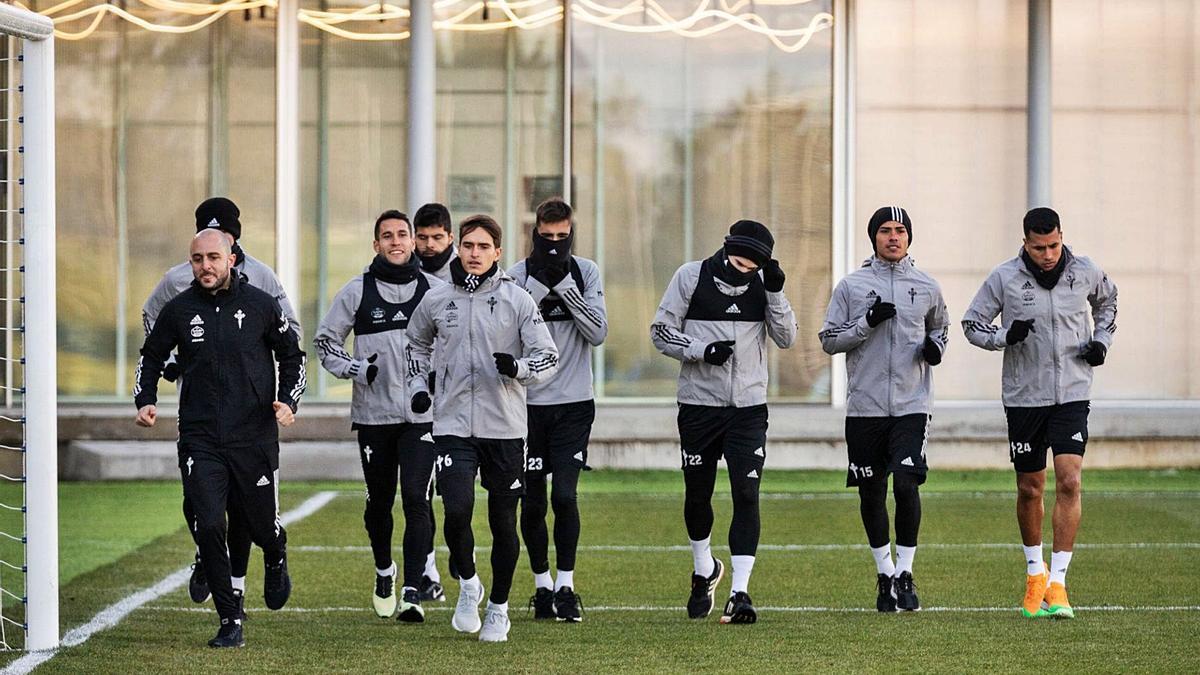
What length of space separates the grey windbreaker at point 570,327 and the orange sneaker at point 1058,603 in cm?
263

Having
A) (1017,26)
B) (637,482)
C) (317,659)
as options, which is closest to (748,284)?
(317,659)

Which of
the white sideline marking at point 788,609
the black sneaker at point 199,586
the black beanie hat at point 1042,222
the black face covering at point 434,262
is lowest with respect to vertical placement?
the white sideline marking at point 788,609

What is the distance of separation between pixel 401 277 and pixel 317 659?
242cm

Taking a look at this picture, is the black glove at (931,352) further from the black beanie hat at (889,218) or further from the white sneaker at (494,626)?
the white sneaker at (494,626)

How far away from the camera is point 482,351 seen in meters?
8.82

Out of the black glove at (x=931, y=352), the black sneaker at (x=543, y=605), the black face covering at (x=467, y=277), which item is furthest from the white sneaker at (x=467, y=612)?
the black glove at (x=931, y=352)

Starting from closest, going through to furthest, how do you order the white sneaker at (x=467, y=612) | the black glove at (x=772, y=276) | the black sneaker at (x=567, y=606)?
the white sneaker at (x=467, y=612), the black glove at (x=772, y=276), the black sneaker at (x=567, y=606)

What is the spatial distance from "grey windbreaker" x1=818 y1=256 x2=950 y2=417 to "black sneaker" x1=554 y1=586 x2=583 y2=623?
1.85 meters

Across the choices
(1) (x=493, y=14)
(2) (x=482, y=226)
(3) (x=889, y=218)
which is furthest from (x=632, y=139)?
(2) (x=482, y=226)

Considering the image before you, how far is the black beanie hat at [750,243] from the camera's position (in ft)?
31.0

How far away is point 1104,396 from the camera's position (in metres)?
21.0

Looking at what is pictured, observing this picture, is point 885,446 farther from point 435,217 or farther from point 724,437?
point 435,217

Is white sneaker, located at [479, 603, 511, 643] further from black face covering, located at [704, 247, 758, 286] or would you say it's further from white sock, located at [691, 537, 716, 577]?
black face covering, located at [704, 247, 758, 286]

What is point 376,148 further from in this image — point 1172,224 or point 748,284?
point 748,284
